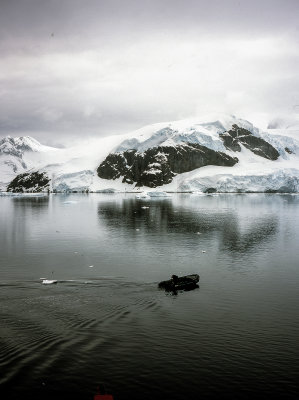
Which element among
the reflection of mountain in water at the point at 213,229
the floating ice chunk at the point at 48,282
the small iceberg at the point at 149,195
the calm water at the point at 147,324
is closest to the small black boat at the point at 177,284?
the calm water at the point at 147,324

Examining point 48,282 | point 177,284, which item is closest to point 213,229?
point 177,284

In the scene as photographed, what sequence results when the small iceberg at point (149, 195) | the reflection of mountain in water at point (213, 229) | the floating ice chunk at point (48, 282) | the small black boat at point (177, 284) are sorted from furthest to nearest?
the small iceberg at point (149, 195) < the reflection of mountain in water at point (213, 229) < the floating ice chunk at point (48, 282) < the small black boat at point (177, 284)

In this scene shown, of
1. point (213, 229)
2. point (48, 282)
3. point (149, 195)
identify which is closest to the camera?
point (48, 282)

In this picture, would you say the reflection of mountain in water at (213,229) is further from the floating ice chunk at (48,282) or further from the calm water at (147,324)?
the floating ice chunk at (48,282)

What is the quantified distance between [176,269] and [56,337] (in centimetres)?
1691

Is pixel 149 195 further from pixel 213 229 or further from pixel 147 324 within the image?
pixel 147 324

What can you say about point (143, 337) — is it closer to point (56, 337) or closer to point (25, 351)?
point (56, 337)

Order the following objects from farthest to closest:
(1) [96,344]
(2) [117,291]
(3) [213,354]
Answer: (2) [117,291] < (1) [96,344] < (3) [213,354]

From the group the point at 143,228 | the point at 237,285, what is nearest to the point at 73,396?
the point at 237,285

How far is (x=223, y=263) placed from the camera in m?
37.8

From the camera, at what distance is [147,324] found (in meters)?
22.1

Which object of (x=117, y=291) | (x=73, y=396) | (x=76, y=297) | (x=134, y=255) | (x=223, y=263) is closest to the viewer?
(x=73, y=396)

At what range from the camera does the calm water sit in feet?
52.6

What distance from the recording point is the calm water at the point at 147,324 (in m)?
16.0
